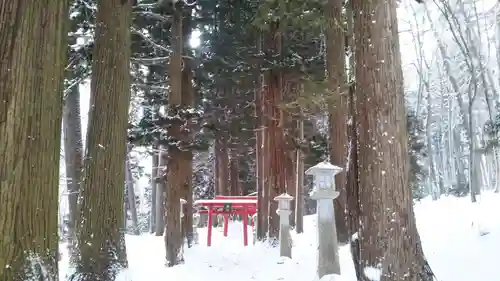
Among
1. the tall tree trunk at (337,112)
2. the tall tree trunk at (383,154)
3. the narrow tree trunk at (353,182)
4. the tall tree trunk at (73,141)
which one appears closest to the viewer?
the tall tree trunk at (383,154)

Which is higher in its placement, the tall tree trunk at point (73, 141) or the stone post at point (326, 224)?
the tall tree trunk at point (73, 141)

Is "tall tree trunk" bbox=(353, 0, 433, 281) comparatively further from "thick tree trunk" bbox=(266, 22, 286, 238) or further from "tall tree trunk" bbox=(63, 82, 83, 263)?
"tall tree trunk" bbox=(63, 82, 83, 263)

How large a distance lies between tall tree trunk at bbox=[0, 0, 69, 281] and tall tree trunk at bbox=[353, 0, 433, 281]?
3.21 metres

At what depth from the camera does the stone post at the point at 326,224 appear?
7184 mm

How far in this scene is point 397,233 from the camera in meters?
5.34

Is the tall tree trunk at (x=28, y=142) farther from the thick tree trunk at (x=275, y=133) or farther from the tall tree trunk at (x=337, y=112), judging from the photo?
the thick tree trunk at (x=275, y=133)

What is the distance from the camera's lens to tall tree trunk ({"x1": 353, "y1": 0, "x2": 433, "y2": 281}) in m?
5.35

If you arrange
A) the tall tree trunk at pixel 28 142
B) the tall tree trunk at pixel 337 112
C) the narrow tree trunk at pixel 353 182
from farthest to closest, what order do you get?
the tall tree trunk at pixel 337 112 → the narrow tree trunk at pixel 353 182 → the tall tree trunk at pixel 28 142

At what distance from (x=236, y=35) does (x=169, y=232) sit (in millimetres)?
6995

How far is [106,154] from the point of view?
7379 mm

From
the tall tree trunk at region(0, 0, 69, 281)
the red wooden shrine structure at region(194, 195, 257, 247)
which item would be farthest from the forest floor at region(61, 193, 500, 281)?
the tall tree trunk at region(0, 0, 69, 281)

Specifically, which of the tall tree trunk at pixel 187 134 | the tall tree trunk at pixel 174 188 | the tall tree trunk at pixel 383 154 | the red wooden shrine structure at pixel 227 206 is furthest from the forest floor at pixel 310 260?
the tall tree trunk at pixel 383 154

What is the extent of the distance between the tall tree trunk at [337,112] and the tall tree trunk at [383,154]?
17.9ft

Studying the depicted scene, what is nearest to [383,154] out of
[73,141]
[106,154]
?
[106,154]
